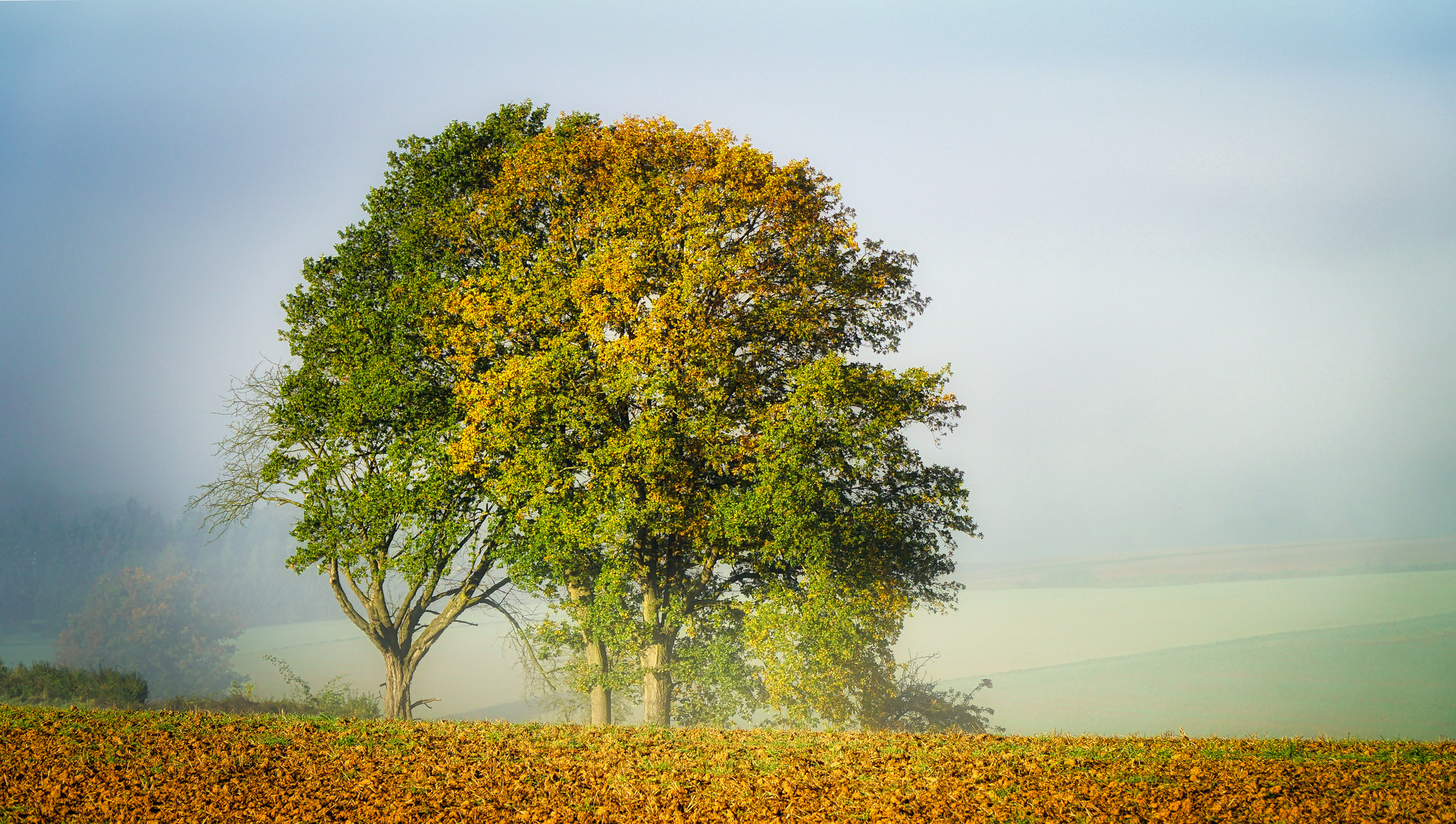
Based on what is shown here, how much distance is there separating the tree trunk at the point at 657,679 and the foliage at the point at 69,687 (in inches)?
587

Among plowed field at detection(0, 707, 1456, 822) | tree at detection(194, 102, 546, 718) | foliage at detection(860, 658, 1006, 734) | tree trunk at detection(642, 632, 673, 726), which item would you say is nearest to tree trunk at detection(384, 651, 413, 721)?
tree at detection(194, 102, 546, 718)

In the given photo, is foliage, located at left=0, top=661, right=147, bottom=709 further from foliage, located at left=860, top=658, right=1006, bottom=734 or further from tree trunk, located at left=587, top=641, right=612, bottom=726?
foliage, located at left=860, top=658, right=1006, bottom=734

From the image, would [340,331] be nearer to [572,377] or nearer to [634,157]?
[572,377]

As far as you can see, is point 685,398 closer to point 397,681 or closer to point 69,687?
point 397,681

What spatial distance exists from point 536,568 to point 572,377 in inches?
180

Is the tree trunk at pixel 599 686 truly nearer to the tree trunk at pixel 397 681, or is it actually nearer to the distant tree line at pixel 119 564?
the tree trunk at pixel 397 681

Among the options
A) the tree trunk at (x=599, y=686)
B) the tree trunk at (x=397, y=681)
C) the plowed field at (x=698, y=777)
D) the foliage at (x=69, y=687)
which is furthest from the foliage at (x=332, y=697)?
the plowed field at (x=698, y=777)

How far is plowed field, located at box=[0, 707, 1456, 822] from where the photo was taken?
29.7 ft

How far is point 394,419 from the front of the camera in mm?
21078

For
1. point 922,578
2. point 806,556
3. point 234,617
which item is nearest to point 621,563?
point 806,556

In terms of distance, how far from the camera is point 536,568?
19.9m

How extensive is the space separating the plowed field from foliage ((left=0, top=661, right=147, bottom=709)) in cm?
1436

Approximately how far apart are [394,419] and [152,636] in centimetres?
7481

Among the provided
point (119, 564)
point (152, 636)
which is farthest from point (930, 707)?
point (119, 564)
